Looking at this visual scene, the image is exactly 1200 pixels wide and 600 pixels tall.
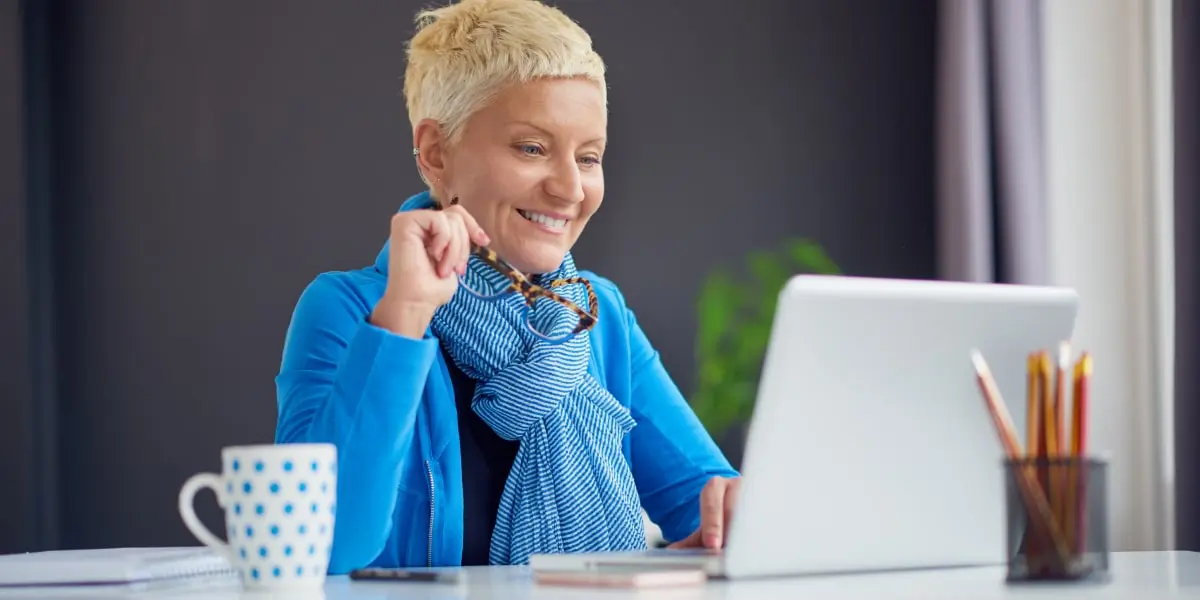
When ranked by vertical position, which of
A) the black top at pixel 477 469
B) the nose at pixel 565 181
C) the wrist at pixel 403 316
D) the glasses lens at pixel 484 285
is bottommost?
the black top at pixel 477 469

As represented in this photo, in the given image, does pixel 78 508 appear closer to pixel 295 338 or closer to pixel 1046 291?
pixel 295 338

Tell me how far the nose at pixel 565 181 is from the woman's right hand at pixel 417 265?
1.41 feet

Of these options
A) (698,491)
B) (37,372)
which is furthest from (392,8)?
(698,491)

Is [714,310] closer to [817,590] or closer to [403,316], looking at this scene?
[403,316]

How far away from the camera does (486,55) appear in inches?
69.8

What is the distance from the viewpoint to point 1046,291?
3.37ft

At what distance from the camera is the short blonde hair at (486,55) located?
5.81ft

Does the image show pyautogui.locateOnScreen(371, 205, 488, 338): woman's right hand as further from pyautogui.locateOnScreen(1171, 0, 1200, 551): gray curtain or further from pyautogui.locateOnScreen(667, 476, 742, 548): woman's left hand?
pyautogui.locateOnScreen(1171, 0, 1200, 551): gray curtain

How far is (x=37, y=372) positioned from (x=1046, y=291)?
128 inches

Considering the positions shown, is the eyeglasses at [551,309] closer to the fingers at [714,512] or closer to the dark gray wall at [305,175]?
the fingers at [714,512]

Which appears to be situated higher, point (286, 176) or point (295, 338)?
point (286, 176)

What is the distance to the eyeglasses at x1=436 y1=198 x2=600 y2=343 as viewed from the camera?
5.69 feet

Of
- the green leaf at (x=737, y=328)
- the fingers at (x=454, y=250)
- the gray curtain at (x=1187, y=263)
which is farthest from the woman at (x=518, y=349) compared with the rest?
the green leaf at (x=737, y=328)

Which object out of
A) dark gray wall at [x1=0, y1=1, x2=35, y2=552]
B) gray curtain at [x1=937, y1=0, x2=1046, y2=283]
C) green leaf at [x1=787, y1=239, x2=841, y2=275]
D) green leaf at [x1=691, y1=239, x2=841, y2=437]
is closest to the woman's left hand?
gray curtain at [x1=937, y1=0, x2=1046, y2=283]
